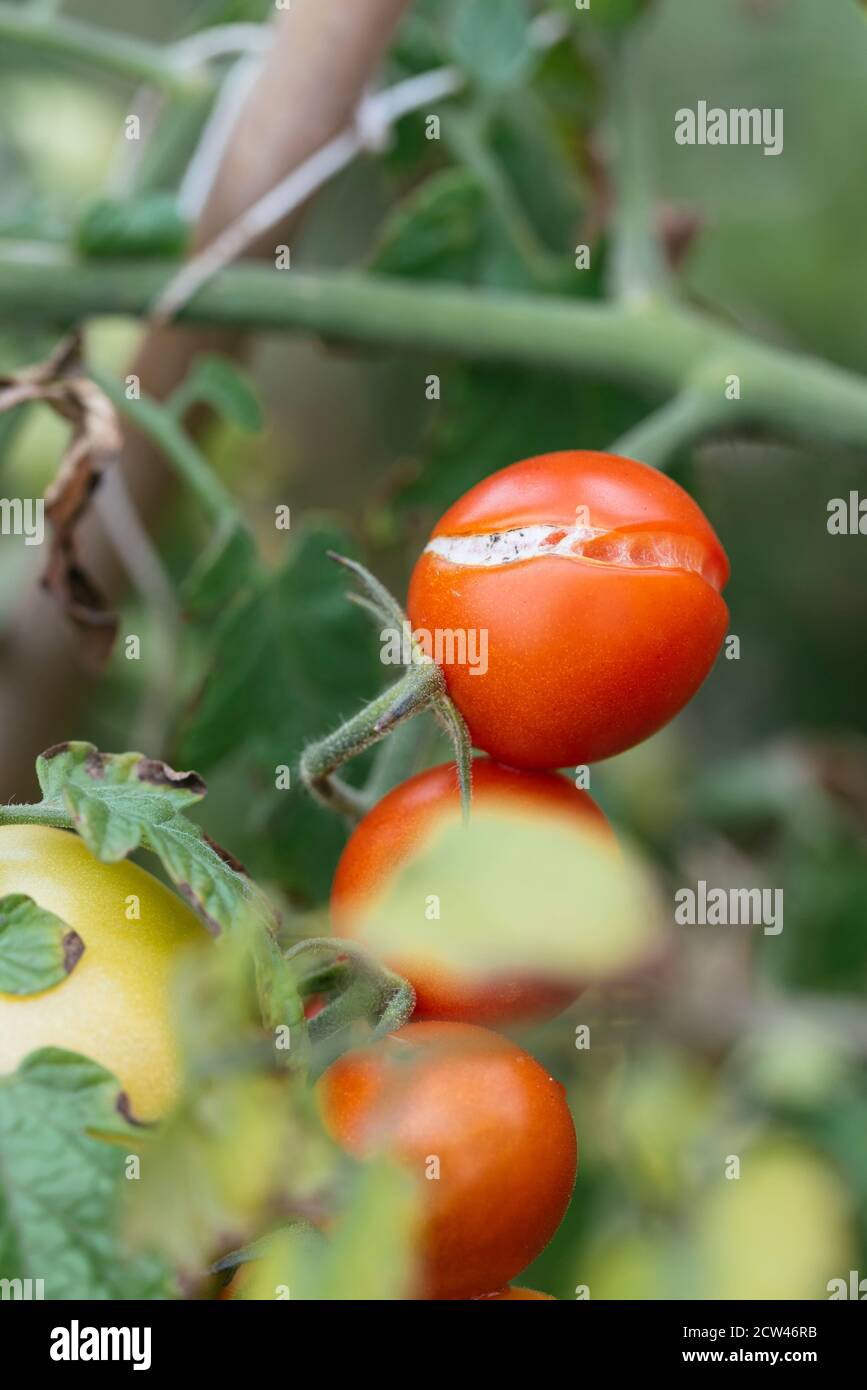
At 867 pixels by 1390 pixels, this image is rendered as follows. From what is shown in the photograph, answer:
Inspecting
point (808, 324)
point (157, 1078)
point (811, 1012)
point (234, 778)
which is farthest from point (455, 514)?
point (808, 324)

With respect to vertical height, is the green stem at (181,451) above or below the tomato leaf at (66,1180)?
above

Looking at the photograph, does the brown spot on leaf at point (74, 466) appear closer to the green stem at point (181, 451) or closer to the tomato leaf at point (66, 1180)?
the green stem at point (181, 451)

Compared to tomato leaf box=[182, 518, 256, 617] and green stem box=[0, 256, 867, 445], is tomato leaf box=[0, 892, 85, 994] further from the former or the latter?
green stem box=[0, 256, 867, 445]

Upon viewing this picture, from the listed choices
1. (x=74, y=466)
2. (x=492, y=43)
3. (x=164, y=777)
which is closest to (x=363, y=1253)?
(x=164, y=777)

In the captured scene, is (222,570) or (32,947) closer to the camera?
(32,947)

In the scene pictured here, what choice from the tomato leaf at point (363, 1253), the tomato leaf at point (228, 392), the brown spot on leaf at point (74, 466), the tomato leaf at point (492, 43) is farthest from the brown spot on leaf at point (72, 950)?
the tomato leaf at point (492, 43)

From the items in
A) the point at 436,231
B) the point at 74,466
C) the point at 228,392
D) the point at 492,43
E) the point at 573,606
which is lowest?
the point at 573,606

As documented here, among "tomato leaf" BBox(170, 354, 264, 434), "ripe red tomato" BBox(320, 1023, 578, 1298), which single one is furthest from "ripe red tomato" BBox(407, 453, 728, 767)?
"tomato leaf" BBox(170, 354, 264, 434)

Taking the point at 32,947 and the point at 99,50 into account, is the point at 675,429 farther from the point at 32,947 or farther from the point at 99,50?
the point at 99,50
